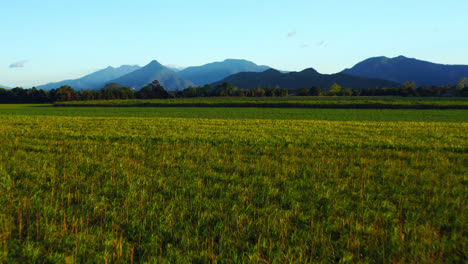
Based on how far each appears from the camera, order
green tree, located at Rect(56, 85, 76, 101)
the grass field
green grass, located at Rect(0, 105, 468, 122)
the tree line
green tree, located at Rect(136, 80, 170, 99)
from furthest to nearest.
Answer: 1. green tree, located at Rect(136, 80, 170, 99)
2. green tree, located at Rect(56, 85, 76, 101)
3. the tree line
4. green grass, located at Rect(0, 105, 468, 122)
5. the grass field

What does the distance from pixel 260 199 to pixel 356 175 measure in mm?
4410

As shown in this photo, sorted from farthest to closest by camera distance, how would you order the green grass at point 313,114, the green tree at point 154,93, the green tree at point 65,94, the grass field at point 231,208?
the green tree at point 154,93
the green tree at point 65,94
the green grass at point 313,114
the grass field at point 231,208

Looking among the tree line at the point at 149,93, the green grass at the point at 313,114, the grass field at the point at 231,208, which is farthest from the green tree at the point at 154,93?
the grass field at the point at 231,208

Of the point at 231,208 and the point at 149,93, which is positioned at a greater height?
the point at 149,93

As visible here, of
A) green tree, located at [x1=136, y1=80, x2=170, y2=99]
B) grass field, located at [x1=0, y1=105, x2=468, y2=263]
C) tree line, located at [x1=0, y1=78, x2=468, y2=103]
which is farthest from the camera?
green tree, located at [x1=136, y1=80, x2=170, y2=99]

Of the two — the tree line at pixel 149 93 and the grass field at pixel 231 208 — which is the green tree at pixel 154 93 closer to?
the tree line at pixel 149 93

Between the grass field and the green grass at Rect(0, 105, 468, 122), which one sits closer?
the grass field

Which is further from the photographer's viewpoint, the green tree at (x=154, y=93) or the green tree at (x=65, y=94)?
the green tree at (x=154, y=93)

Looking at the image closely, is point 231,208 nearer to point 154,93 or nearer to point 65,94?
point 154,93

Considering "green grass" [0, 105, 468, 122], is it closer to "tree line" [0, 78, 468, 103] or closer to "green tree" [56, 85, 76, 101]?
"tree line" [0, 78, 468, 103]

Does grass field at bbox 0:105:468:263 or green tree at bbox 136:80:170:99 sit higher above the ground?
green tree at bbox 136:80:170:99

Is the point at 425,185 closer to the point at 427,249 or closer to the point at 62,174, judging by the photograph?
the point at 427,249

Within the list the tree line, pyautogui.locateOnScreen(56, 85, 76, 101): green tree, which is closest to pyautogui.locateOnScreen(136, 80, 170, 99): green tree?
the tree line

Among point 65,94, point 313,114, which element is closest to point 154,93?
point 65,94
